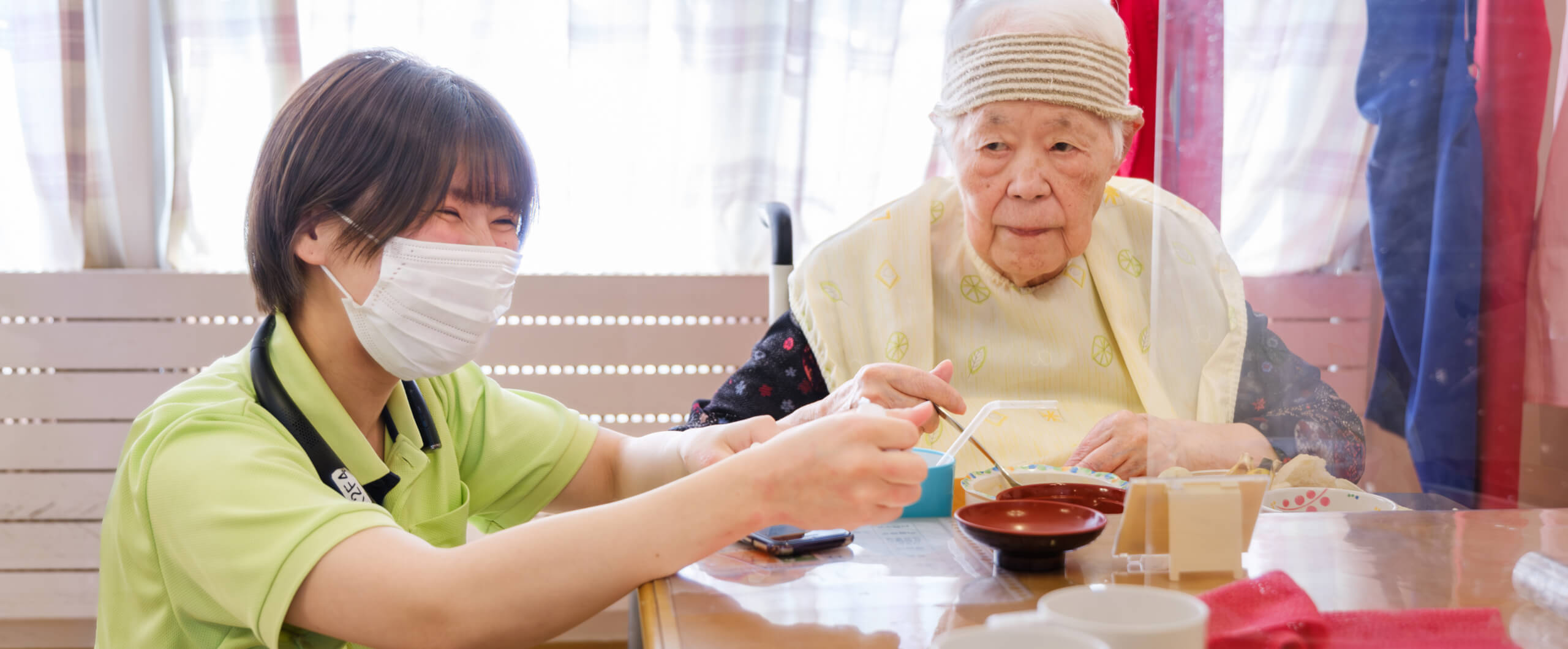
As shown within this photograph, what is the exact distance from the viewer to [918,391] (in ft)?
3.90

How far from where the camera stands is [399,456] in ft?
3.72

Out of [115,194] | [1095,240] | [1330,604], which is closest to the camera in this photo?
[1330,604]

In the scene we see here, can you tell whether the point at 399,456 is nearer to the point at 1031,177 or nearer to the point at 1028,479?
the point at 1028,479

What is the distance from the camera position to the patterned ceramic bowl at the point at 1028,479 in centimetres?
108

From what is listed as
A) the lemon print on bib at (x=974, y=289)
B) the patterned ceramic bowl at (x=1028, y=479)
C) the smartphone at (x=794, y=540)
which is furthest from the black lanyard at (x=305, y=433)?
the lemon print on bib at (x=974, y=289)

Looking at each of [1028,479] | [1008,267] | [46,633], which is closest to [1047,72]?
[1008,267]

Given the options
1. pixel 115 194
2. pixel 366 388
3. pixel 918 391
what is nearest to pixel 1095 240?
pixel 918 391

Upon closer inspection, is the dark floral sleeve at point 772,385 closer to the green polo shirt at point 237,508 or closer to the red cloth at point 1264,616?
the green polo shirt at point 237,508

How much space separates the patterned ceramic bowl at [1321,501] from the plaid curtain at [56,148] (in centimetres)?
265

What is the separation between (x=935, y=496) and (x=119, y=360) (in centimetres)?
214

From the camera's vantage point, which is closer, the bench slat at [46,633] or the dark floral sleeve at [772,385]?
the dark floral sleeve at [772,385]

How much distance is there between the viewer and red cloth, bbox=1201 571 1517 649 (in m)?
0.65

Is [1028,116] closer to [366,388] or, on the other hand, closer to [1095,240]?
[1095,240]

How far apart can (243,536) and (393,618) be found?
15cm
